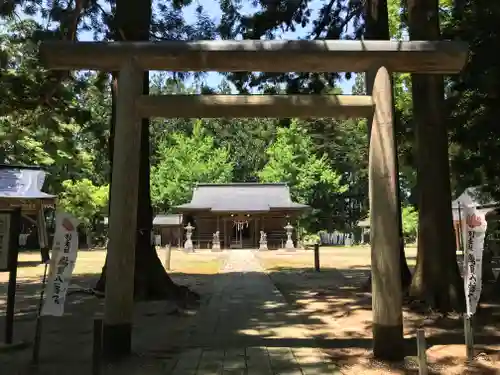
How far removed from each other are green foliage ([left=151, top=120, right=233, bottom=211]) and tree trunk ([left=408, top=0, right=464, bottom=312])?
31.3 m

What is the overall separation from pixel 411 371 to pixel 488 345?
60.6 inches

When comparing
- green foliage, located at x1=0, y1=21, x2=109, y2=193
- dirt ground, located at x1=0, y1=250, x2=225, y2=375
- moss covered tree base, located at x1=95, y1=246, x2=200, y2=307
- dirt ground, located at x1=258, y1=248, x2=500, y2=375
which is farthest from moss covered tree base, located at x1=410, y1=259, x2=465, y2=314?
green foliage, located at x1=0, y1=21, x2=109, y2=193

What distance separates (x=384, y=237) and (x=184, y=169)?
3461cm

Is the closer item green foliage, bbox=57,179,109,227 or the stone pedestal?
the stone pedestal

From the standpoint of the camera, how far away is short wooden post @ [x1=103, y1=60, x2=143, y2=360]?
5.31 meters

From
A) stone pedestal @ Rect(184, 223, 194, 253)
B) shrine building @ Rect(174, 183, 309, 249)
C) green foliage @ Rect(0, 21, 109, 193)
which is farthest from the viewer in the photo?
shrine building @ Rect(174, 183, 309, 249)

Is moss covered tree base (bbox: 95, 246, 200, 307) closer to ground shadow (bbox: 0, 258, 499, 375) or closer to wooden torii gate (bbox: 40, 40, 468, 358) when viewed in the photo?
ground shadow (bbox: 0, 258, 499, 375)

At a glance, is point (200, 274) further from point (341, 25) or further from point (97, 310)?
point (341, 25)

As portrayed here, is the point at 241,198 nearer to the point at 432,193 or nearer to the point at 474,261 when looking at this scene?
the point at 432,193

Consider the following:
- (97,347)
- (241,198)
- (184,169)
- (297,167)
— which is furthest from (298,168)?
(97,347)

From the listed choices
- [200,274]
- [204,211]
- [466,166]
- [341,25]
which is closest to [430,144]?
[466,166]

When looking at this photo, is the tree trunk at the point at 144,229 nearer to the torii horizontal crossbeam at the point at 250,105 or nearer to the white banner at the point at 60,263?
the torii horizontal crossbeam at the point at 250,105

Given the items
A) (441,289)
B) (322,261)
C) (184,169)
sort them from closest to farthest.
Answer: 1. (441,289)
2. (322,261)
3. (184,169)

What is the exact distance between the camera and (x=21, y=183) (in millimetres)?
19906
